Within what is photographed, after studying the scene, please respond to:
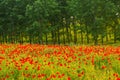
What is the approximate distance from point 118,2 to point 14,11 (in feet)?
75.8

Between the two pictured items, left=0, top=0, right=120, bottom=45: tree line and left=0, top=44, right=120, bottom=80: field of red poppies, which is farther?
left=0, top=0, right=120, bottom=45: tree line

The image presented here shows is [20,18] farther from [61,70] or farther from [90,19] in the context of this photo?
[61,70]

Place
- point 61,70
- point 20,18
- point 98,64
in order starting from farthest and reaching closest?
point 20,18, point 98,64, point 61,70

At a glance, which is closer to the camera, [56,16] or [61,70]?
[61,70]

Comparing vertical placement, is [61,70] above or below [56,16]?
below

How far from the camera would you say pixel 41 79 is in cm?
1021

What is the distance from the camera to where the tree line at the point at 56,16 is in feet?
191

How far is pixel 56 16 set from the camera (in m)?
67.1

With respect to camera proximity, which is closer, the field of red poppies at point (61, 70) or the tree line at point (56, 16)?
the field of red poppies at point (61, 70)

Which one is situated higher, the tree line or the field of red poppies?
the tree line

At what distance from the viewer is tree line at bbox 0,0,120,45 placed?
191 ft

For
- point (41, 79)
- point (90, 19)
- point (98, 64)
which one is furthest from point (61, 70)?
point (90, 19)

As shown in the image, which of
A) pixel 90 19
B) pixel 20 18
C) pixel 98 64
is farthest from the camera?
pixel 20 18

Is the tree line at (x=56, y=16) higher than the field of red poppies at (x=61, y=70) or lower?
higher
